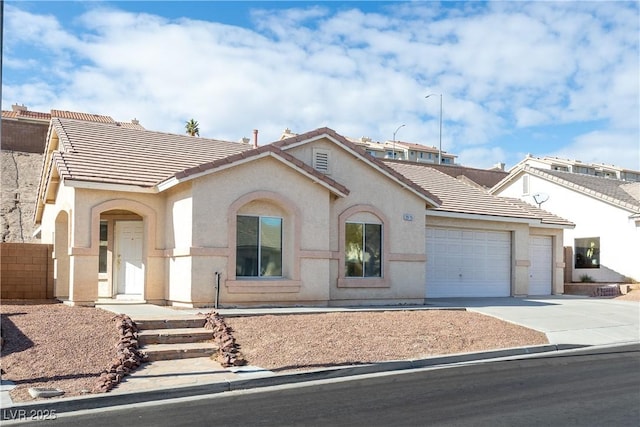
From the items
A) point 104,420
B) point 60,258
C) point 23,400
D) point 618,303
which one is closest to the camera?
point 104,420

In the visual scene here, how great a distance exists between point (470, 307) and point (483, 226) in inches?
211

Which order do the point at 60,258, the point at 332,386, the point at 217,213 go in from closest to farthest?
the point at 332,386 → the point at 217,213 → the point at 60,258

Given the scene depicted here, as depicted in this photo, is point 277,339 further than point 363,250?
No

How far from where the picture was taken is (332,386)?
9.71 m

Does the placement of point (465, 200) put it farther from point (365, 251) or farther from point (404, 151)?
point (404, 151)

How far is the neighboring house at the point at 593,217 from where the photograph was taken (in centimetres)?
2631

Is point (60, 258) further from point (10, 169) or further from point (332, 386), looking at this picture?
point (10, 169)

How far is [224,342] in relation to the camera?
11922mm

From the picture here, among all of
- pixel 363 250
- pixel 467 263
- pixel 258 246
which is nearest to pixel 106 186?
pixel 258 246

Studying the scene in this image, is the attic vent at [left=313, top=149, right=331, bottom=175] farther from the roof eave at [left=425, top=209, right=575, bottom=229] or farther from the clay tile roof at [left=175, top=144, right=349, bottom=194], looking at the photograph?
the roof eave at [left=425, top=209, right=575, bottom=229]

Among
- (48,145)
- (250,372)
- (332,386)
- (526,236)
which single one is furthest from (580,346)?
(48,145)

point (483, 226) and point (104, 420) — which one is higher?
point (483, 226)

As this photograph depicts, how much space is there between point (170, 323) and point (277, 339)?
2.32 m

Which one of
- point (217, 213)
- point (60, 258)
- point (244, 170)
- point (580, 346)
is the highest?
point (244, 170)
